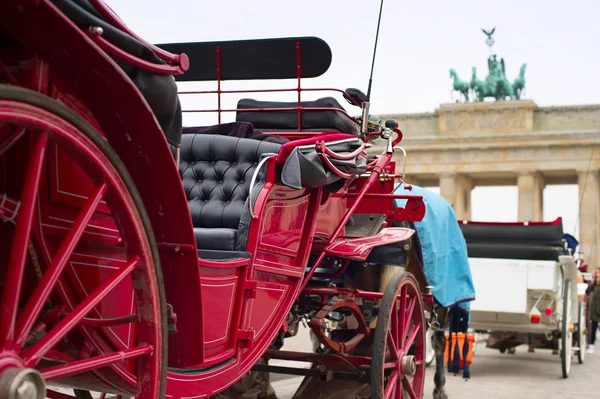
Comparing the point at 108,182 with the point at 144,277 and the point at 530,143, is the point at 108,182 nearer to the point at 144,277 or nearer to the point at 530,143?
the point at 144,277

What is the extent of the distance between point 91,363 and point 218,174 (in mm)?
2222

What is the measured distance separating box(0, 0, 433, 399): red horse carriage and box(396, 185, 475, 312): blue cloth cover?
8.43 ft

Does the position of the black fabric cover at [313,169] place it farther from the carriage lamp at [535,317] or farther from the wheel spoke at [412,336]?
the carriage lamp at [535,317]

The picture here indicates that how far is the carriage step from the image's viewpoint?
460cm

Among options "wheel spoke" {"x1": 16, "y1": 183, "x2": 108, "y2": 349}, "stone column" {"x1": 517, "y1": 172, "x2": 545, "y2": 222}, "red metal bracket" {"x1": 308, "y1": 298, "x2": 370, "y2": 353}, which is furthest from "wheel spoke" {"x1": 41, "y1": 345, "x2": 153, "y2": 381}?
"stone column" {"x1": 517, "y1": 172, "x2": 545, "y2": 222}

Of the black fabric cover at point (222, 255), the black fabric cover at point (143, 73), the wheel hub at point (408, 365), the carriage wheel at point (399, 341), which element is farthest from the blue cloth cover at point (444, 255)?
the black fabric cover at point (143, 73)

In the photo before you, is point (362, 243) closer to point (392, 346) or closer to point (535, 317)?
point (392, 346)

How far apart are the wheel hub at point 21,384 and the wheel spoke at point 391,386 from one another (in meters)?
3.14

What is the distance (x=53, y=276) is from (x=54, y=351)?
493mm

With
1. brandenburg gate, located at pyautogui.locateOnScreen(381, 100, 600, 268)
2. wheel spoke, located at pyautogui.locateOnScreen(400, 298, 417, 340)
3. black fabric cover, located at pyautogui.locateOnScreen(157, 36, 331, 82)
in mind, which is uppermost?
brandenburg gate, located at pyautogui.locateOnScreen(381, 100, 600, 268)

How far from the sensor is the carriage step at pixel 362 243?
4.60 m

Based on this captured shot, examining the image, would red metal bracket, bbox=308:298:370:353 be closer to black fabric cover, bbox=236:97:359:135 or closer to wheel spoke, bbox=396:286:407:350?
wheel spoke, bbox=396:286:407:350

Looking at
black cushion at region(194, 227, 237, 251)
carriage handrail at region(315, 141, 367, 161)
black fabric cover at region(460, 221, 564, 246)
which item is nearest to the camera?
black cushion at region(194, 227, 237, 251)

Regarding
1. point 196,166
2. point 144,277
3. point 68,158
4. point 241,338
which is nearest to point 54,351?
point 144,277
